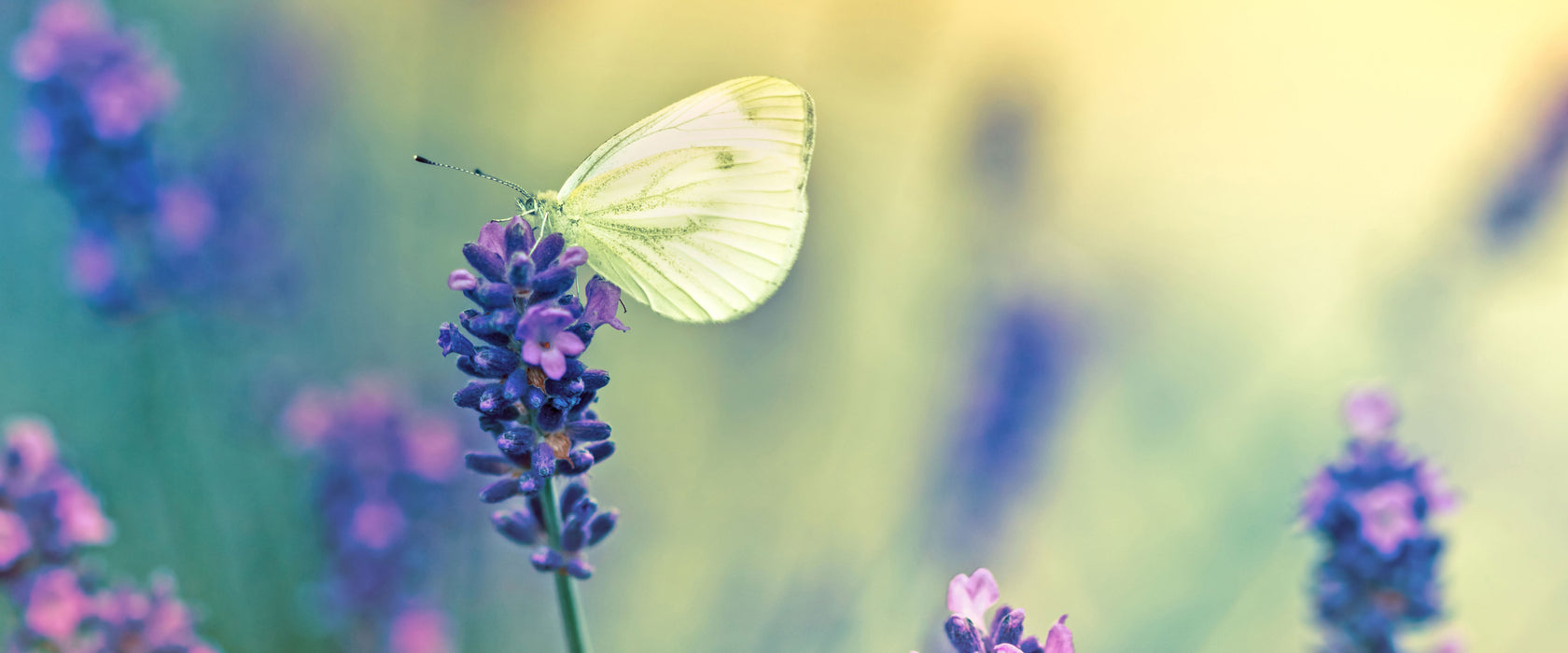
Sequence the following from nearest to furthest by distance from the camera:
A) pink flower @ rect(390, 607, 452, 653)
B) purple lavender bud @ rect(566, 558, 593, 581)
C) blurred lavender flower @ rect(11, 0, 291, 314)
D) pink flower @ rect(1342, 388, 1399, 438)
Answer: purple lavender bud @ rect(566, 558, 593, 581)
pink flower @ rect(1342, 388, 1399, 438)
pink flower @ rect(390, 607, 452, 653)
blurred lavender flower @ rect(11, 0, 291, 314)

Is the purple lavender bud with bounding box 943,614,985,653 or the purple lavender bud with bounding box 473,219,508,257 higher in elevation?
the purple lavender bud with bounding box 473,219,508,257

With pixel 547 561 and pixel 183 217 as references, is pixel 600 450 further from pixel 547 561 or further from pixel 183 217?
pixel 183 217

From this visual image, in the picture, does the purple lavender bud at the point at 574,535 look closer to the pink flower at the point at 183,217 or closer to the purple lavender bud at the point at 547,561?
the purple lavender bud at the point at 547,561

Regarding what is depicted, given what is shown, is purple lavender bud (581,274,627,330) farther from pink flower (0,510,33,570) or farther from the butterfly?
pink flower (0,510,33,570)

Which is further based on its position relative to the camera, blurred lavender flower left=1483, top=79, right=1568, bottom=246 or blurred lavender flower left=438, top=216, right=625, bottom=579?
blurred lavender flower left=1483, top=79, right=1568, bottom=246

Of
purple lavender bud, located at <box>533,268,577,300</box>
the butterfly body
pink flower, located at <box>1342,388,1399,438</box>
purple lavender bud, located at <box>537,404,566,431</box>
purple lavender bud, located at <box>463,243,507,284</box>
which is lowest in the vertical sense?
purple lavender bud, located at <box>537,404,566,431</box>

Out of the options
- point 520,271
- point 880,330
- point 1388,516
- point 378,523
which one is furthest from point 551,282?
point 880,330

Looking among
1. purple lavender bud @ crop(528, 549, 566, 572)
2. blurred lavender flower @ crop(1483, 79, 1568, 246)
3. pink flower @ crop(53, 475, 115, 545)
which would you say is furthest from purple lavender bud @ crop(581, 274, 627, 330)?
blurred lavender flower @ crop(1483, 79, 1568, 246)
